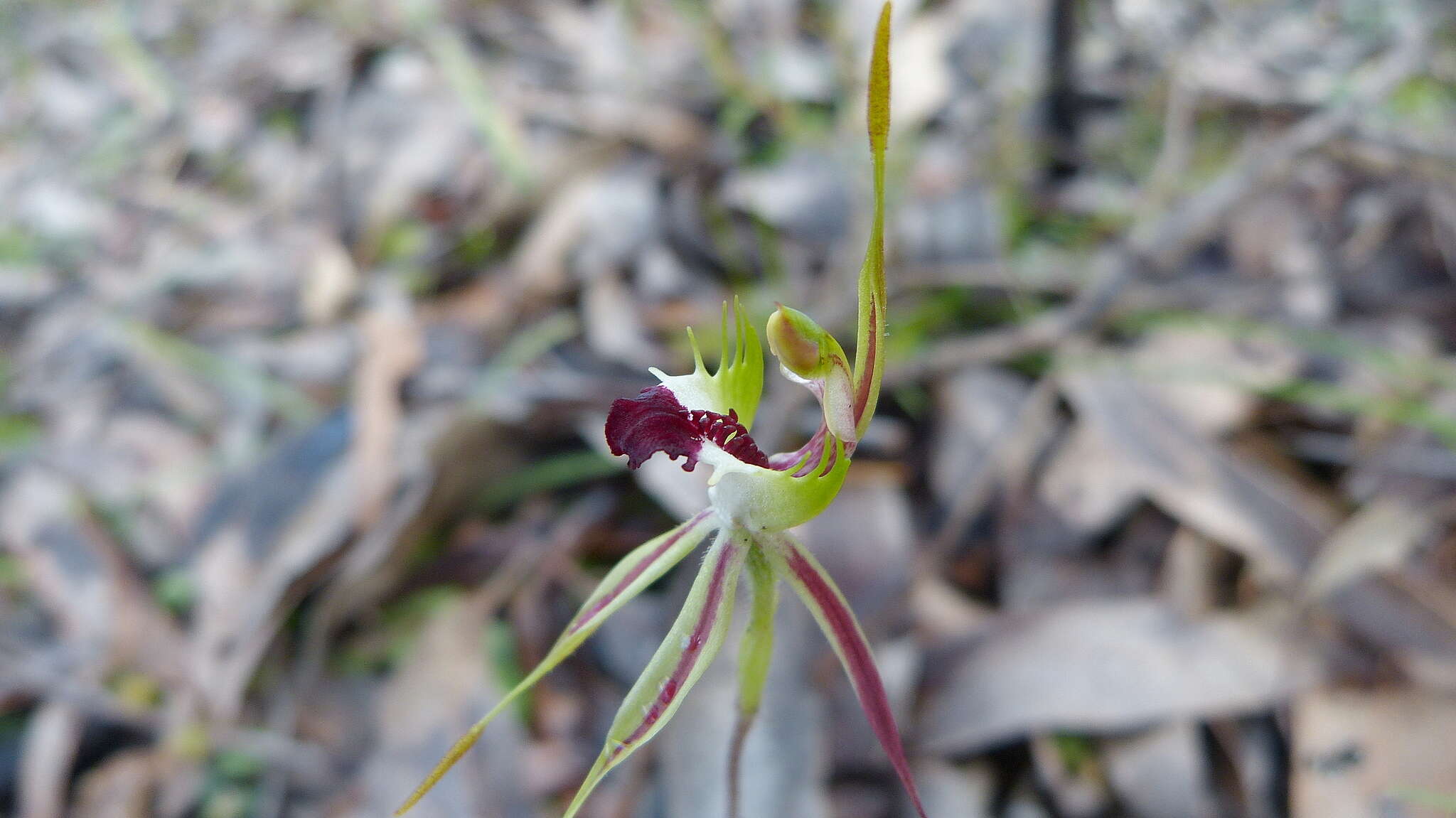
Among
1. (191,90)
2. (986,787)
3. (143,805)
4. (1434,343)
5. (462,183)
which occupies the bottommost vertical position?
(986,787)

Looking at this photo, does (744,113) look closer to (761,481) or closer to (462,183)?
(462,183)

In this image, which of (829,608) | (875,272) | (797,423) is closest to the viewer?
(875,272)

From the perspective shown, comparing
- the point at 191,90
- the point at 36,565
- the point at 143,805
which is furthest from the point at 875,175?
the point at 191,90

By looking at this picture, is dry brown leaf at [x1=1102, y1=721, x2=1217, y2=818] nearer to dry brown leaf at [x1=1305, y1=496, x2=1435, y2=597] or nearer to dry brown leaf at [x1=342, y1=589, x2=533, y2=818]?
dry brown leaf at [x1=1305, y1=496, x2=1435, y2=597]

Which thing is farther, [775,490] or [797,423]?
[797,423]

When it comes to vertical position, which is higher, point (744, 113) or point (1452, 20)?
point (744, 113)

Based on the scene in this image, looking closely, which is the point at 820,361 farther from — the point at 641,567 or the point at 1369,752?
the point at 1369,752

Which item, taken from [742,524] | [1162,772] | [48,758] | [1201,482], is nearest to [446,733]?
[48,758]
